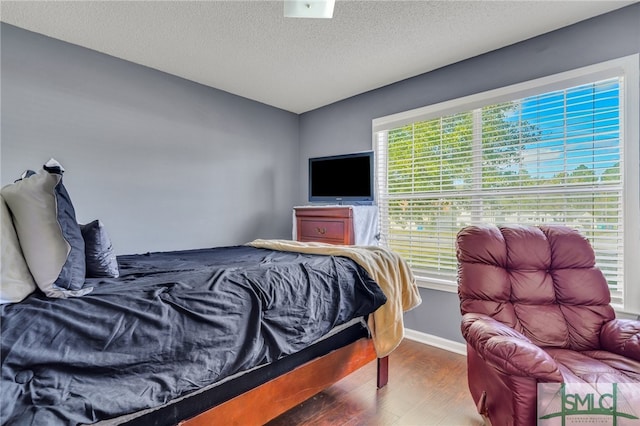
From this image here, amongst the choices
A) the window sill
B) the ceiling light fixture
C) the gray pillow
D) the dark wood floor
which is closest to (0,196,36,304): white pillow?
the gray pillow

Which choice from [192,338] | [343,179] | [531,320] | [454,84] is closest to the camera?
[192,338]

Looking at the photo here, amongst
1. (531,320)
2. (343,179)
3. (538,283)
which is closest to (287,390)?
(531,320)

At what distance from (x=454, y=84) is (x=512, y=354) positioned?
237cm

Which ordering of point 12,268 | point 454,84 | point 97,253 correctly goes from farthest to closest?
point 454,84 < point 97,253 < point 12,268

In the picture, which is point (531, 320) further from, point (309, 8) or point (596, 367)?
point (309, 8)

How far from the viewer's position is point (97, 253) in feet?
4.52

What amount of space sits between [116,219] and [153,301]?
2.02 metres

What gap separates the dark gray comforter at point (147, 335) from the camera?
2.72 ft

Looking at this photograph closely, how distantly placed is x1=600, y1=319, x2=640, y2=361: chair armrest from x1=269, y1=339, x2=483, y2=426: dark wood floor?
77cm

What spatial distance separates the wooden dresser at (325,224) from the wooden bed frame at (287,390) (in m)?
1.25

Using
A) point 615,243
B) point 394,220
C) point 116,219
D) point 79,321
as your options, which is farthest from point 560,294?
point 116,219

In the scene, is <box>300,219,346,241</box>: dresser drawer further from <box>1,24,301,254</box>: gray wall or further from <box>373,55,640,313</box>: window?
<box>1,24,301,254</box>: gray wall

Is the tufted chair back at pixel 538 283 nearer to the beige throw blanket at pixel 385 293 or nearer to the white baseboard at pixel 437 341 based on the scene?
the beige throw blanket at pixel 385 293

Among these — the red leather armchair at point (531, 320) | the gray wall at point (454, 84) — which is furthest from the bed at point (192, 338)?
the gray wall at point (454, 84)
